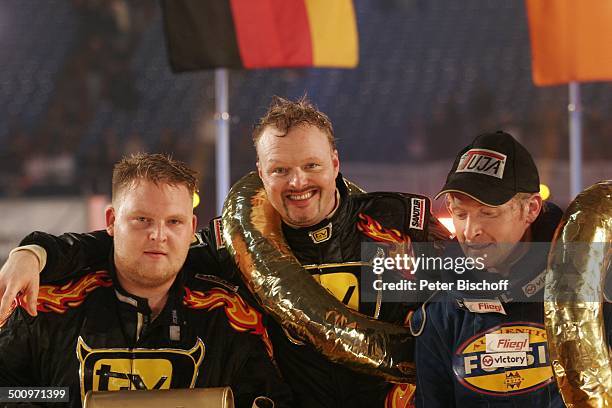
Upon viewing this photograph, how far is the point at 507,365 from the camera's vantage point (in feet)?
5.28

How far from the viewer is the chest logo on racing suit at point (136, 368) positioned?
179cm

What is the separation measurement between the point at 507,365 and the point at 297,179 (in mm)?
616

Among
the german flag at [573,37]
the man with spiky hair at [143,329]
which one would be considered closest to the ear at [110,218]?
the man with spiky hair at [143,329]

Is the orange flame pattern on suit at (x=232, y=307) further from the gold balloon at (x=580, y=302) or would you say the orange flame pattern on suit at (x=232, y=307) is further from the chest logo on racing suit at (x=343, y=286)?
the gold balloon at (x=580, y=302)

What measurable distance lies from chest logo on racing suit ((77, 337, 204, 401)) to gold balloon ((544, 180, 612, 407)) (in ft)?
2.39

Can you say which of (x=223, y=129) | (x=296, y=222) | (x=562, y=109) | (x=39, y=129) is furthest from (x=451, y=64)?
(x=296, y=222)

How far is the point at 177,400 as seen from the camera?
1590mm

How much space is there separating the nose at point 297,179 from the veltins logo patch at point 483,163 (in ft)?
1.20

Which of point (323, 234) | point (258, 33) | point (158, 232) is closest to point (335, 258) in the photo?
point (323, 234)

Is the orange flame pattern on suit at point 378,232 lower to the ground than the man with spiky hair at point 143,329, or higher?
higher

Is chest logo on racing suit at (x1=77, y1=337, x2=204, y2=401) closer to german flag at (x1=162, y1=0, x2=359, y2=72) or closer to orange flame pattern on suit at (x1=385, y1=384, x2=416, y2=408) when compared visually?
orange flame pattern on suit at (x1=385, y1=384, x2=416, y2=408)

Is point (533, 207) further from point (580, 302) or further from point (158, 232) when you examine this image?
point (158, 232)

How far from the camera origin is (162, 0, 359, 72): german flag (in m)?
3.58

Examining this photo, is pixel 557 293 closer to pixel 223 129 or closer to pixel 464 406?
pixel 464 406
